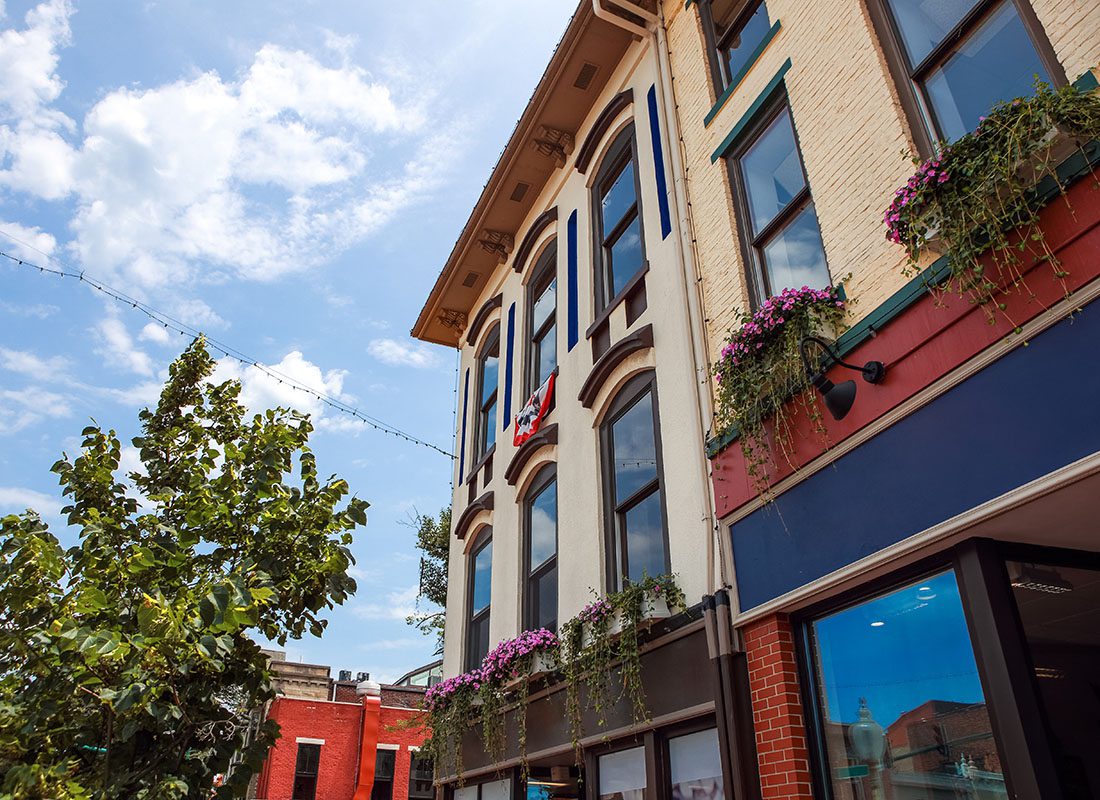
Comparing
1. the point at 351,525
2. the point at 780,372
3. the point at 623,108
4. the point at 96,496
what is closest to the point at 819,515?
the point at 780,372

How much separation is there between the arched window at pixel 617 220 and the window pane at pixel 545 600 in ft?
11.0

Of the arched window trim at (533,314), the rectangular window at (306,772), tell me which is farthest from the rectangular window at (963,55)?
the rectangular window at (306,772)

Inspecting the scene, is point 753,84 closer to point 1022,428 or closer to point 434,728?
point 1022,428

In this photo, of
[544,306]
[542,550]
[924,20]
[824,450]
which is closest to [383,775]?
[542,550]

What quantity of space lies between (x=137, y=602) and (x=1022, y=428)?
16.3 ft

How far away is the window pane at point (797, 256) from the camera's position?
6.36m

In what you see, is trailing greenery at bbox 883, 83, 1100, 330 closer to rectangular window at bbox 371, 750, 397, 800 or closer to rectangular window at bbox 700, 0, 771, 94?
rectangular window at bbox 700, 0, 771, 94

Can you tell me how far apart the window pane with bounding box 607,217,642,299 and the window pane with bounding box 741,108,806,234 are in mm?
2107

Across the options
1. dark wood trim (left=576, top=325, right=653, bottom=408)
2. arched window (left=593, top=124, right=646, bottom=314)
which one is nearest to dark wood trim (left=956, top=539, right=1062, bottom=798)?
dark wood trim (left=576, top=325, right=653, bottom=408)

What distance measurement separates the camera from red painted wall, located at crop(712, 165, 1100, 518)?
3969 millimetres

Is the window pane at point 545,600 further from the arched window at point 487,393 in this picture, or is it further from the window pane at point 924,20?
the window pane at point 924,20

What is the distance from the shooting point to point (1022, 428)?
411 cm

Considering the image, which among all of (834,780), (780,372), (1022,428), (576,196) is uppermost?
(576,196)

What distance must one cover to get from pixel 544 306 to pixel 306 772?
19042 millimetres
